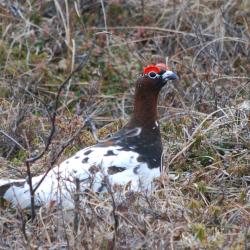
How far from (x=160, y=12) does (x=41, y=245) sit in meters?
4.71

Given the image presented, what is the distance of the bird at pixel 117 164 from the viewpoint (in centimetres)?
519

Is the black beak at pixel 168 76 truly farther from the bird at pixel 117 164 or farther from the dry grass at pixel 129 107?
the dry grass at pixel 129 107

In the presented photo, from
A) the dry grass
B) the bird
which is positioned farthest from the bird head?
the dry grass

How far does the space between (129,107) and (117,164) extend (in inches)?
89.5

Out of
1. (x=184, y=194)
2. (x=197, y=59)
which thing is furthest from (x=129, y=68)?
(x=184, y=194)

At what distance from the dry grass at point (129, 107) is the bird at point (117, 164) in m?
0.14

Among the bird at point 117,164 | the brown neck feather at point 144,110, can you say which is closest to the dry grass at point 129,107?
the bird at point 117,164

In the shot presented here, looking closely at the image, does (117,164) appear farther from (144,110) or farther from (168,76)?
(168,76)

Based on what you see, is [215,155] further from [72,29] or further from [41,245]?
[72,29]

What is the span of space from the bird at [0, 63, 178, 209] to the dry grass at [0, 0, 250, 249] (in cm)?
14

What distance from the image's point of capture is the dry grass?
4.72 m

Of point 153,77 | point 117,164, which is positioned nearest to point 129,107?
point 153,77

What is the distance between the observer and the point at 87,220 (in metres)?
4.70

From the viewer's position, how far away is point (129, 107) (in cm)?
777
